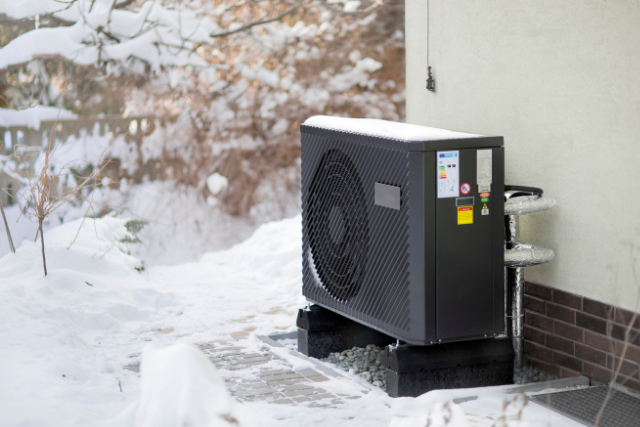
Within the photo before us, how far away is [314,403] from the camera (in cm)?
359

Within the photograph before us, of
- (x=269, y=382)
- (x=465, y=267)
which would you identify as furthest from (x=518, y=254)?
(x=269, y=382)

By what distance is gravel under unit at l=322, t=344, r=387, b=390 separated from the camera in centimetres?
401

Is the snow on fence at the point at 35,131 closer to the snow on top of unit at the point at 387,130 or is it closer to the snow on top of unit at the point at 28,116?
the snow on top of unit at the point at 28,116

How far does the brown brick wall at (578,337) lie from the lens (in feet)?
11.4

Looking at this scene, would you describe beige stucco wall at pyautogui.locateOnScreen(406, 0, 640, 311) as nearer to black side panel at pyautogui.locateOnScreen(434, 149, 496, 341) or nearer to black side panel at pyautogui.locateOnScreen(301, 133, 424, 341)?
black side panel at pyautogui.locateOnScreen(434, 149, 496, 341)

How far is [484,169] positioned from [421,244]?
0.46m

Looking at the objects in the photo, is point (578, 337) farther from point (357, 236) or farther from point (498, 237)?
point (357, 236)

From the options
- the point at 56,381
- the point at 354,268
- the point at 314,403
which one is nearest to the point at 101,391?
the point at 56,381

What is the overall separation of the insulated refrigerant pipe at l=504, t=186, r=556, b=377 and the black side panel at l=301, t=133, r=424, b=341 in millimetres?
562

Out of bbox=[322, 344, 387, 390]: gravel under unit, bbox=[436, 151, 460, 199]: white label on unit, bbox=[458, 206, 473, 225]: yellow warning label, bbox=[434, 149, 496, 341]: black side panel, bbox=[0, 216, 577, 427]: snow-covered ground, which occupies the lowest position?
bbox=[322, 344, 387, 390]: gravel under unit

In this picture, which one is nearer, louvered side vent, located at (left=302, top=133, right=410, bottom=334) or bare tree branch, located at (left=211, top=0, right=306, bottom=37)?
louvered side vent, located at (left=302, top=133, right=410, bottom=334)

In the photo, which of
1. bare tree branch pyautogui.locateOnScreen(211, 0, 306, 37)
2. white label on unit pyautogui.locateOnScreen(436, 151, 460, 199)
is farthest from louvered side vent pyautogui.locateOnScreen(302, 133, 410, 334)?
bare tree branch pyautogui.locateOnScreen(211, 0, 306, 37)

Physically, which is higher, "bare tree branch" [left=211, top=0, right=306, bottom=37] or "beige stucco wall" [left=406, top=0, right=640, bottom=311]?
"bare tree branch" [left=211, top=0, right=306, bottom=37]

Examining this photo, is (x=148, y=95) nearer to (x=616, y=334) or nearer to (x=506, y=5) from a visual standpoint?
(x=506, y=5)
